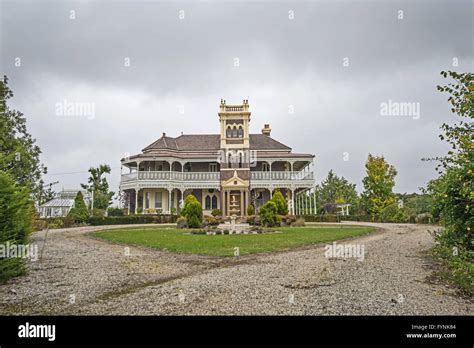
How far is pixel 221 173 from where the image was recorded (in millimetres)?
35500

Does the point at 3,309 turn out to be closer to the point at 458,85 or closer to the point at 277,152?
the point at 458,85

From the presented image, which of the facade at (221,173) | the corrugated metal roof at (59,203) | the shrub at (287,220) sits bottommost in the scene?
the shrub at (287,220)

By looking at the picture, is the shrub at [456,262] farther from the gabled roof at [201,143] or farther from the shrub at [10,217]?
the gabled roof at [201,143]

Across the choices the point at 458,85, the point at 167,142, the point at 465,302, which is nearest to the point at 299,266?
the point at 465,302

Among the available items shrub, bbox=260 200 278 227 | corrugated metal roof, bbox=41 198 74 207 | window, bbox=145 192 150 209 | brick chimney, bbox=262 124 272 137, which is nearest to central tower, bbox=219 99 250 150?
brick chimney, bbox=262 124 272 137

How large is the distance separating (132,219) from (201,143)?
43.7 feet

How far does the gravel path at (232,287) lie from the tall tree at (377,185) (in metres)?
25.3

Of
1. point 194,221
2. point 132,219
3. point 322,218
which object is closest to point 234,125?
point 322,218

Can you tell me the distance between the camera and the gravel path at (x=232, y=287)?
4.78 meters

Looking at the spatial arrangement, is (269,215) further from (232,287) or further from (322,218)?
(232,287)

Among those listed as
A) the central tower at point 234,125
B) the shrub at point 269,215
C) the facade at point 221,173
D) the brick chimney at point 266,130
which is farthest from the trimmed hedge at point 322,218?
the brick chimney at point 266,130

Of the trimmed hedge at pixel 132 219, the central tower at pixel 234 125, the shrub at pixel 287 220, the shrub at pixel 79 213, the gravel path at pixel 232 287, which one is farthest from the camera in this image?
the central tower at pixel 234 125

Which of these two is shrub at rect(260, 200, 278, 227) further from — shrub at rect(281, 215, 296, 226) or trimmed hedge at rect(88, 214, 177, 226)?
trimmed hedge at rect(88, 214, 177, 226)
